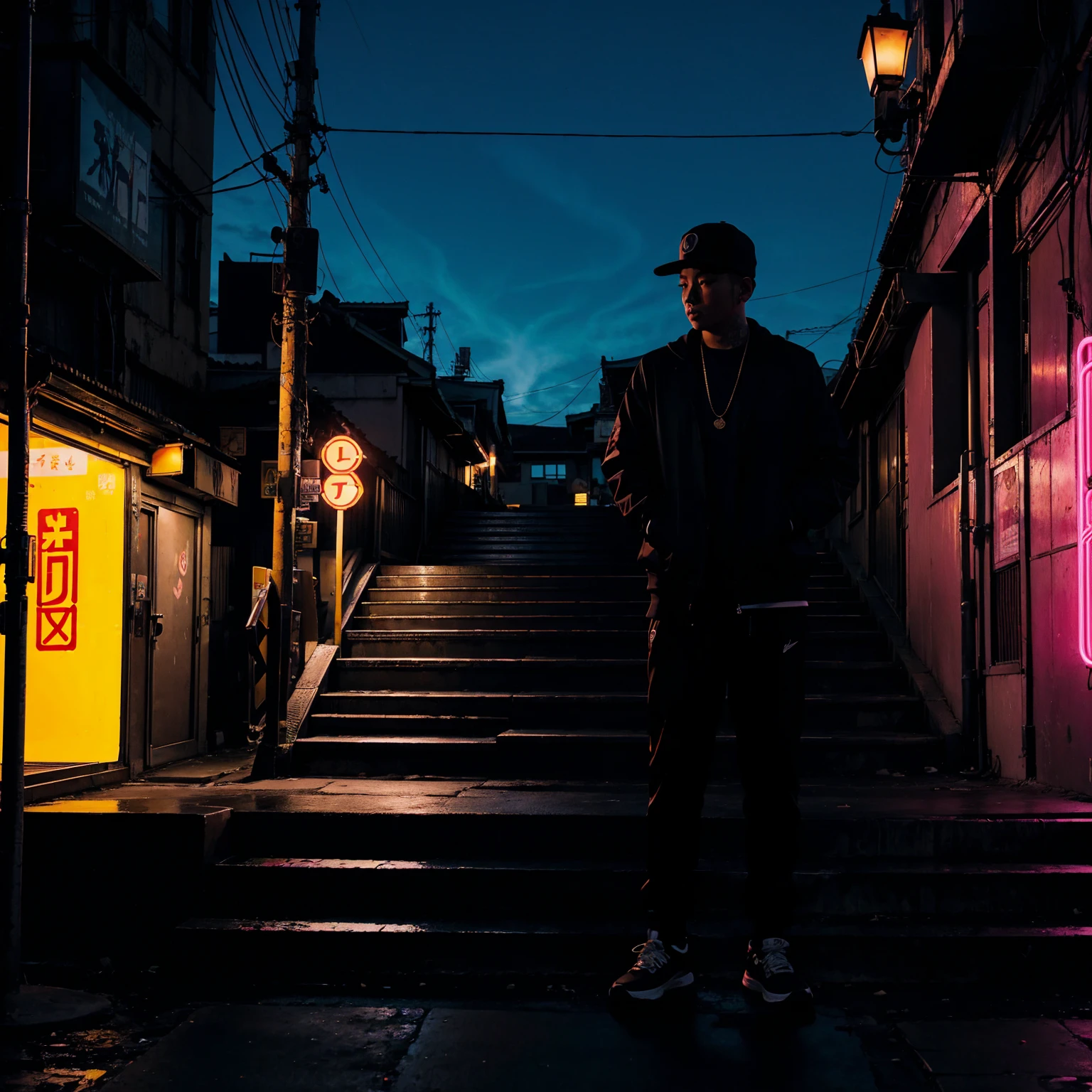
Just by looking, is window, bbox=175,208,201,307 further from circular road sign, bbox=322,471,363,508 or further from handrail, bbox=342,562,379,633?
handrail, bbox=342,562,379,633

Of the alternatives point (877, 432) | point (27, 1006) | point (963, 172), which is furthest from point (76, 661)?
point (877, 432)

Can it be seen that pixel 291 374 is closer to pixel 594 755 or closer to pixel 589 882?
pixel 594 755

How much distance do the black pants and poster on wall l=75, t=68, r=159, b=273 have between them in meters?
6.93

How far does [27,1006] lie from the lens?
11.4 ft

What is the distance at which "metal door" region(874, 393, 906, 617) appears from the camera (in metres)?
11.2

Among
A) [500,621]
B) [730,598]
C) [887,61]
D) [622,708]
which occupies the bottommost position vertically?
[622,708]

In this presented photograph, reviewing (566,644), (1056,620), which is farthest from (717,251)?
(566,644)

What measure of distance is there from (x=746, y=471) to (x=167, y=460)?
6591mm

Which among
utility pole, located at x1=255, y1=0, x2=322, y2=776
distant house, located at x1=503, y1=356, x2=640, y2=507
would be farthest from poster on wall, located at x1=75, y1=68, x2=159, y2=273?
distant house, located at x1=503, y1=356, x2=640, y2=507

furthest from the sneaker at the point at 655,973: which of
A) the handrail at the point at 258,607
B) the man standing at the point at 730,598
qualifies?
the handrail at the point at 258,607

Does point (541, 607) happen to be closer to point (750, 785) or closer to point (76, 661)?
point (76, 661)

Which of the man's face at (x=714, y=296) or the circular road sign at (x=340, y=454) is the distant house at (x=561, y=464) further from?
the man's face at (x=714, y=296)

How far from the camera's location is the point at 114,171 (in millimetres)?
8844

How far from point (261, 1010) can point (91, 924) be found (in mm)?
1413
